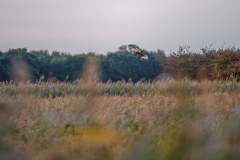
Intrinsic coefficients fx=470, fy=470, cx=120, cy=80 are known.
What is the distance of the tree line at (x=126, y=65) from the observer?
1203 inches

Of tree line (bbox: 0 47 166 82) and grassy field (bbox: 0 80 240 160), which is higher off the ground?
grassy field (bbox: 0 80 240 160)

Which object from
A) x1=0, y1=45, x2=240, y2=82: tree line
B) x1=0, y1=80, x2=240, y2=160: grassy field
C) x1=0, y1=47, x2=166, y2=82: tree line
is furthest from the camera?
x1=0, y1=47, x2=166, y2=82: tree line

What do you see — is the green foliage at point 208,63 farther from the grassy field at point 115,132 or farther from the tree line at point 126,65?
the grassy field at point 115,132

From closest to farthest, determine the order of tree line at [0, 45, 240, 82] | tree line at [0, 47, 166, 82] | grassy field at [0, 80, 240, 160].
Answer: grassy field at [0, 80, 240, 160]
tree line at [0, 45, 240, 82]
tree line at [0, 47, 166, 82]

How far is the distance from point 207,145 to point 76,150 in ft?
2.79

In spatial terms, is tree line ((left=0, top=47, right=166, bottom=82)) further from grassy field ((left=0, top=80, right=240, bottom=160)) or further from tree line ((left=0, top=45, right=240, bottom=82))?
Result: grassy field ((left=0, top=80, right=240, bottom=160))

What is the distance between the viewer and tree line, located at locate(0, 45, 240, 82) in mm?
30547

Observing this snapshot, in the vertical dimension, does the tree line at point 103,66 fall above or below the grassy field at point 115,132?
below

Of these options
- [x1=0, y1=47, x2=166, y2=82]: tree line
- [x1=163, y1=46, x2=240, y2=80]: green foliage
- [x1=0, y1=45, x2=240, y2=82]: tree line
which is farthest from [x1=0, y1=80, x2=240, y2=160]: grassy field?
[x1=0, y1=47, x2=166, y2=82]: tree line

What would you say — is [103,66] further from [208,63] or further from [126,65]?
[208,63]

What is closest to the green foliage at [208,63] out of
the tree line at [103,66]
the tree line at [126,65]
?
the tree line at [126,65]

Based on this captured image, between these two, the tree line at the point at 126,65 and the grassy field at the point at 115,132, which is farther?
the tree line at the point at 126,65

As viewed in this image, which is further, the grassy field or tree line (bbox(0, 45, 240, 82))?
tree line (bbox(0, 45, 240, 82))

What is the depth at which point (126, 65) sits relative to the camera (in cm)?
5741
